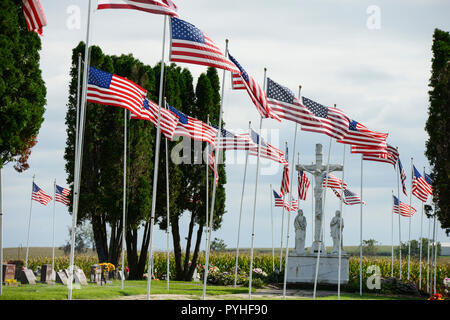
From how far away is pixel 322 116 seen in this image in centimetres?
2178

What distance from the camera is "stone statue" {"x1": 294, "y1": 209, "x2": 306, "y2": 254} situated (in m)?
32.5

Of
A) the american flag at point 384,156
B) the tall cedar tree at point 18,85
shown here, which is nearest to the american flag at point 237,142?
the american flag at point 384,156

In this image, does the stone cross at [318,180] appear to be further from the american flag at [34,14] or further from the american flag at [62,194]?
the american flag at [34,14]

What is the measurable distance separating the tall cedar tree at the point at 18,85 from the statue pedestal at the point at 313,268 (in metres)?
16.0

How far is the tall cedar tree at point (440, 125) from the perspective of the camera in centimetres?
2781

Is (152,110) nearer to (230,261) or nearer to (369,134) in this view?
(369,134)

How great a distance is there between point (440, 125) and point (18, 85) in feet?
61.6

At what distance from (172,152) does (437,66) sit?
15690mm

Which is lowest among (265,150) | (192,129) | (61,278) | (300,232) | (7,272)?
(61,278)

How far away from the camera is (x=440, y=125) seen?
28.3 meters

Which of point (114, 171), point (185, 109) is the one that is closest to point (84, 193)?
point (114, 171)

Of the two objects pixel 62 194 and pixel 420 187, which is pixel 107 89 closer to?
pixel 62 194

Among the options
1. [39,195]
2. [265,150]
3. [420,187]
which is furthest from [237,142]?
[39,195]

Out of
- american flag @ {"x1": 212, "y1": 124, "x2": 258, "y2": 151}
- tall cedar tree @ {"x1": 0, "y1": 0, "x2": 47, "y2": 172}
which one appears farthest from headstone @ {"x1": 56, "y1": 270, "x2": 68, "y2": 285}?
american flag @ {"x1": 212, "y1": 124, "x2": 258, "y2": 151}
